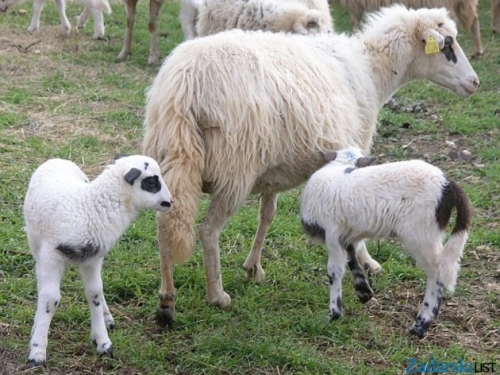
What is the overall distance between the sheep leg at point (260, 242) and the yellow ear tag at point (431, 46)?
4.16ft

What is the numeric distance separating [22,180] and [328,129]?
101 inches

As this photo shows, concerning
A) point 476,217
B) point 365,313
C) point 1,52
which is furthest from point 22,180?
point 1,52

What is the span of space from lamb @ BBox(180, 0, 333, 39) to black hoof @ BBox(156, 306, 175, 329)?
353cm

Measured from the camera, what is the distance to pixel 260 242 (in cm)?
491

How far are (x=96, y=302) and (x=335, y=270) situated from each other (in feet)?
3.98

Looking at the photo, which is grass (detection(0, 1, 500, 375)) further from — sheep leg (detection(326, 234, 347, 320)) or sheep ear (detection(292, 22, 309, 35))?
sheep ear (detection(292, 22, 309, 35))

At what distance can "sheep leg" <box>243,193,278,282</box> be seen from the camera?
16.0ft

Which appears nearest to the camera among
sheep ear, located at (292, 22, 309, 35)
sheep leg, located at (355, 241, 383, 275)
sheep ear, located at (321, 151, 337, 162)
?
sheep ear, located at (321, 151, 337, 162)

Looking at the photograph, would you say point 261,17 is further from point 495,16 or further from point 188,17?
point 495,16

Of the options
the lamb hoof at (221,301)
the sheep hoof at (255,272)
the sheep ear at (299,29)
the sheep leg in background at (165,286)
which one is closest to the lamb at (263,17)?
the sheep ear at (299,29)

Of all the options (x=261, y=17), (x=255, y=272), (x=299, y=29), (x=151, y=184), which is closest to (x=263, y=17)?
(x=261, y=17)

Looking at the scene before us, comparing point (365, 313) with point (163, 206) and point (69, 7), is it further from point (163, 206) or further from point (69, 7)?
point (69, 7)

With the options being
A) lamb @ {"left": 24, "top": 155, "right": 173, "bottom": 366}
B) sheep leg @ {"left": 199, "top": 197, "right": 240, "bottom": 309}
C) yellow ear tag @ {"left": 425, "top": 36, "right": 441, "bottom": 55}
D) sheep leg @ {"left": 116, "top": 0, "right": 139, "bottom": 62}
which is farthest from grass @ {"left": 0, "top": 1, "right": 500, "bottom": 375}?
sheep leg @ {"left": 116, "top": 0, "right": 139, "bottom": 62}

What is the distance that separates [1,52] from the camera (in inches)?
384
